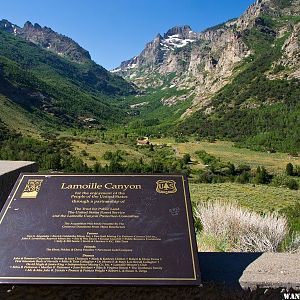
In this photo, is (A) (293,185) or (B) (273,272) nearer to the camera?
(B) (273,272)

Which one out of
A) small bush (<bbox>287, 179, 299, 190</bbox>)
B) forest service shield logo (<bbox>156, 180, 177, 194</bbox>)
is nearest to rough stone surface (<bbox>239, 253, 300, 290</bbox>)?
forest service shield logo (<bbox>156, 180, 177, 194</bbox>)

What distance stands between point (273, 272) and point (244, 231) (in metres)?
4.22

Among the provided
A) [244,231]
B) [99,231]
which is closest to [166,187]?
[99,231]

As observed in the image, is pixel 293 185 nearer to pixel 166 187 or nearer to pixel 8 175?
pixel 8 175

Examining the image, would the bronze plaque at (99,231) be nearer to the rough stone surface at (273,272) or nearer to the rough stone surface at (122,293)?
the rough stone surface at (122,293)

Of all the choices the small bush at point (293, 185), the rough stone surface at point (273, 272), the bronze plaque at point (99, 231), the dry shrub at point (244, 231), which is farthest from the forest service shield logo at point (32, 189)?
the small bush at point (293, 185)

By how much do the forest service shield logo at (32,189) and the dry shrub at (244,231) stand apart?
15.6 feet

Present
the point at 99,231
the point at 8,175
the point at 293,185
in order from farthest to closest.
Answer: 1. the point at 293,185
2. the point at 8,175
3. the point at 99,231

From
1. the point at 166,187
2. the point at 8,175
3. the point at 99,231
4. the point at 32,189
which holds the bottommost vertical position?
the point at 99,231

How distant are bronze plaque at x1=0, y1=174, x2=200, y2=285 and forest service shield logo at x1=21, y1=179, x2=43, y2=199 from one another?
0.01m

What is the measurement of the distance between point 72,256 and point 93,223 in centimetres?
53

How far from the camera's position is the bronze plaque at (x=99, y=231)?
4.75 meters

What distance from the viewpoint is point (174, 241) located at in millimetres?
5059

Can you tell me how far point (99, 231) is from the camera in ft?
16.9
